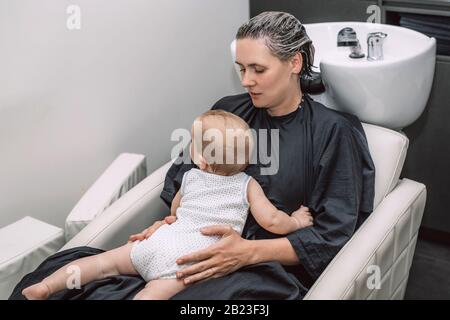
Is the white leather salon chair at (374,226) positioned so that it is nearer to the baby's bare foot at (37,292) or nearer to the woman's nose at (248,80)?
the baby's bare foot at (37,292)

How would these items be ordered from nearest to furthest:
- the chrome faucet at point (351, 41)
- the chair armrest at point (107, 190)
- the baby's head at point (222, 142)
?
the baby's head at point (222, 142), the chair armrest at point (107, 190), the chrome faucet at point (351, 41)

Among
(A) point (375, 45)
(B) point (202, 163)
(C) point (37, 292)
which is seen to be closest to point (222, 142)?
(B) point (202, 163)

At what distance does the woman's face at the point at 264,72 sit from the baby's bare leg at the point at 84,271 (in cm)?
51

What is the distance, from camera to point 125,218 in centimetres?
162

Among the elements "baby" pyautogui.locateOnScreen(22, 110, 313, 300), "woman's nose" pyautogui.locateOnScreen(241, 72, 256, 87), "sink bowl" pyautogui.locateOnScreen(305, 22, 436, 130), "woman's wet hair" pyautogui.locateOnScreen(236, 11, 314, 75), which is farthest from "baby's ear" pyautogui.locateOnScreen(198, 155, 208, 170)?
"sink bowl" pyautogui.locateOnScreen(305, 22, 436, 130)

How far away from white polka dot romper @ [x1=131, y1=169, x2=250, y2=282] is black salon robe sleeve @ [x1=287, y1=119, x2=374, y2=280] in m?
0.17

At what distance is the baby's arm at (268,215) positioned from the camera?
58.2 inches

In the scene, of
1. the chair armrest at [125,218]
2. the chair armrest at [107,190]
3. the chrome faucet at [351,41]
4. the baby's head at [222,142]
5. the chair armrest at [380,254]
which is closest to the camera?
the chair armrest at [380,254]

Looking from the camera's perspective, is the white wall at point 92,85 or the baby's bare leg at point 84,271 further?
the white wall at point 92,85

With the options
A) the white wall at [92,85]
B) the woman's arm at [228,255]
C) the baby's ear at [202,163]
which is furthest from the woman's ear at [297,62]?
the white wall at [92,85]

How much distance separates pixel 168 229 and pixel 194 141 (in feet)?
0.76

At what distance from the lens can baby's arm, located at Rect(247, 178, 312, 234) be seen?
4.85ft

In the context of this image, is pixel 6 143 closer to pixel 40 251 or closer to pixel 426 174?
pixel 40 251
